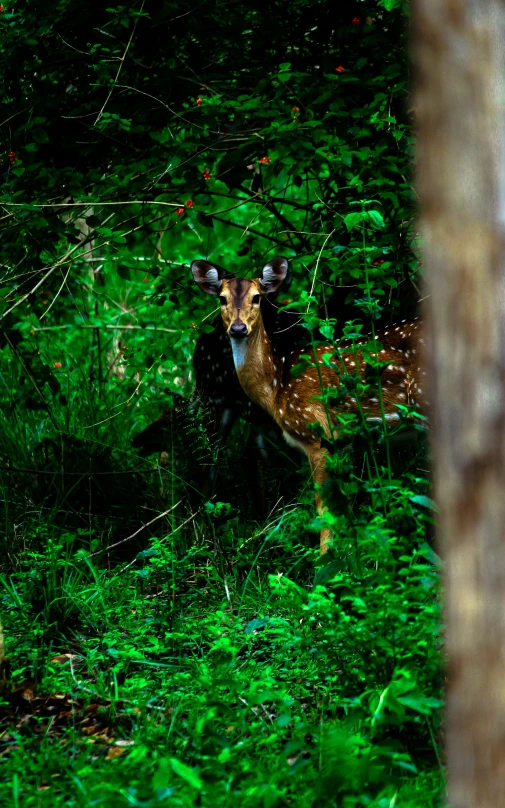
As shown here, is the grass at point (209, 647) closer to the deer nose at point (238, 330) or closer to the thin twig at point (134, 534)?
the thin twig at point (134, 534)

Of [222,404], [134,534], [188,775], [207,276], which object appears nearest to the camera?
[188,775]

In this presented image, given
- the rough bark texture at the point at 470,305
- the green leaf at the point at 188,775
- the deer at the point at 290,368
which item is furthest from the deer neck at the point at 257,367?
the rough bark texture at the point at 470,305

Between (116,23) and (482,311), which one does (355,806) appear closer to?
(482,311)

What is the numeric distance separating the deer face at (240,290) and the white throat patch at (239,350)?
40 millimetres

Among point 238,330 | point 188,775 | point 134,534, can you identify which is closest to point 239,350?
point 238,330

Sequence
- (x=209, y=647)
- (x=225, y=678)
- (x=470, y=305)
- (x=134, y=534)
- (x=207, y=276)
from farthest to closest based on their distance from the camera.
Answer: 1. (x=207, y=276)
2. (x=134, y=534)
3. (x=209, y=647)
4. (x=225, y=678)
5. (x=470, y=305)

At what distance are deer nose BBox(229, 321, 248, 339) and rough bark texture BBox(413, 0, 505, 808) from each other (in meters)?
3.51

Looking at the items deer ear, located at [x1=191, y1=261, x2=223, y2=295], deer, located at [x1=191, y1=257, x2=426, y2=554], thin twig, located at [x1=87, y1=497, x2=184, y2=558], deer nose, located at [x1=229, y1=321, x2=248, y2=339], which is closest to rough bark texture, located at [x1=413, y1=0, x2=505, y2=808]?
thin twig, located at [x1=87, y1=497, x2=184, y2=558]

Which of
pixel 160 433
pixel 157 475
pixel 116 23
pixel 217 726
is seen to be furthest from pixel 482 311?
pixel 160 433

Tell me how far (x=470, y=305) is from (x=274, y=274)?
3780 millimetres

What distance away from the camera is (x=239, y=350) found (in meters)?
6.25

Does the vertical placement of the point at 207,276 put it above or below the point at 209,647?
above

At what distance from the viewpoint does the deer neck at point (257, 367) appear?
20.5 feet

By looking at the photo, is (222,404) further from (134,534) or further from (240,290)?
(134,534)
